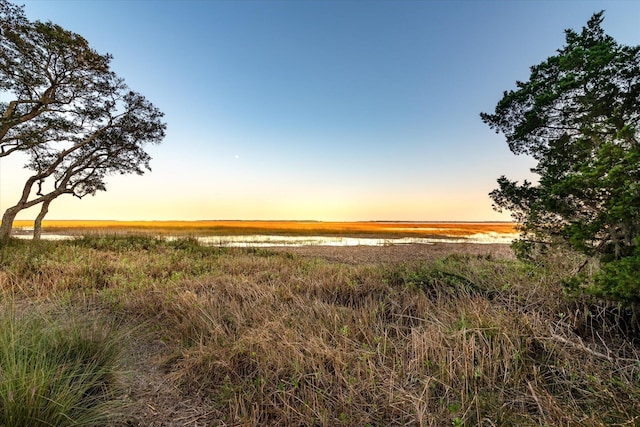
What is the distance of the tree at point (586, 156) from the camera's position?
346 cm

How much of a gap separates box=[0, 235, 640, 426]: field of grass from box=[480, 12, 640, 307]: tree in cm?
81

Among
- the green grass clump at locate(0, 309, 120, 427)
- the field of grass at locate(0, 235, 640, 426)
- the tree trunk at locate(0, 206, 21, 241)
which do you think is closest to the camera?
the green grass clump at locate(0, 309, 120, 427)

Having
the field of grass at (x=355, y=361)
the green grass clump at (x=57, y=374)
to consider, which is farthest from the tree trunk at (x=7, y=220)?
the green grass clump at (x=57, y=374)

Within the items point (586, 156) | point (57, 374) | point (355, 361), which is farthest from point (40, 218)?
point (586, 156)

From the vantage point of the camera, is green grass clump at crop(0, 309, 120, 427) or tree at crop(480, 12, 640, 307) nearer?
green grass clump at crop(0, 309, 120, 427)

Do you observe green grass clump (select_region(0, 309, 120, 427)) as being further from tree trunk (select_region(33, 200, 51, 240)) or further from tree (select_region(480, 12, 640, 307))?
tree trunk (select_region(33, 200, 51, 240))

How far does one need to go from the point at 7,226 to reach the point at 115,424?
21.2 m

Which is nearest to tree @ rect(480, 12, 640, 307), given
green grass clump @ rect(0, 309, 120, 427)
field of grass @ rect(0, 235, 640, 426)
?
field of grass @ rect(0, 235, 640, 426)

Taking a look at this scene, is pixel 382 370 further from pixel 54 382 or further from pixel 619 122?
pixel 619 122

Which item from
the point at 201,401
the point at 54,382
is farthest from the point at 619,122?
the point at 54,382

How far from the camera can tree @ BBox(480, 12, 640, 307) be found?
346cm

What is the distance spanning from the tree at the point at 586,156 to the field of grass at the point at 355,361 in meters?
0.81

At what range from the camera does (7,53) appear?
15117mm

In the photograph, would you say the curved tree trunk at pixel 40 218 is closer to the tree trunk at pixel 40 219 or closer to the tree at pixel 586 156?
the tree trunk at pixel 40 219
